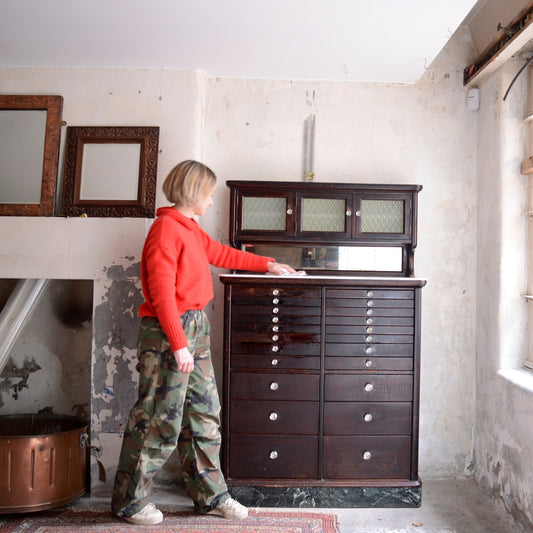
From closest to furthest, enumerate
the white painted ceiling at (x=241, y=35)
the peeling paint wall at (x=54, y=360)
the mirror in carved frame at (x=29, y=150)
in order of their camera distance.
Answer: the white painted ceiling at (x=241, y=35) → the mirror in carved frame at (x=29, y=150) → the peeling paint wall at (x=54, y=360)

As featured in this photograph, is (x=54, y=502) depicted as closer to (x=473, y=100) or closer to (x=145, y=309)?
(x=145, y=309)

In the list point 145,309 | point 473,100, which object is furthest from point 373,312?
point 473,100

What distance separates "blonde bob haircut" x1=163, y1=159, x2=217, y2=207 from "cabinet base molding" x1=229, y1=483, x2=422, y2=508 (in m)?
1.73

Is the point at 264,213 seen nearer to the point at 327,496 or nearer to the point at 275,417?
the point at 275,417

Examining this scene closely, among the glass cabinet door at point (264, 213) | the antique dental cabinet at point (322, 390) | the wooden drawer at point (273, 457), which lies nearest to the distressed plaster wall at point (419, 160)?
the glass cabinet door at point (264, 213)

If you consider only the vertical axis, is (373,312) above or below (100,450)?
above

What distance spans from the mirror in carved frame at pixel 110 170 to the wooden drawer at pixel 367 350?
57.8 inches

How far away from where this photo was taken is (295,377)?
309cm

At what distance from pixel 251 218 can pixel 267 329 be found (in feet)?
2.48

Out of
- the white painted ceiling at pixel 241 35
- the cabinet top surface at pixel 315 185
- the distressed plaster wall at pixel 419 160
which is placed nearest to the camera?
the white painted ceiling at pixel 241 35

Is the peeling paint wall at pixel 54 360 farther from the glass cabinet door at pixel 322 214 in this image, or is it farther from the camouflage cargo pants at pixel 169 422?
the glass cabinet door at pixel 322 214

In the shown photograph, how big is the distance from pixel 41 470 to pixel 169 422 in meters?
0.85

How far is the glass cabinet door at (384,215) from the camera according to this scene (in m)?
3.33

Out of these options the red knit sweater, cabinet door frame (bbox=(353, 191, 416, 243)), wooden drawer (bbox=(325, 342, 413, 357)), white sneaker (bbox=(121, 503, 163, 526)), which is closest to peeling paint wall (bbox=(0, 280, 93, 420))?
white sneaker (bbox=(121, 503, 163, 526))
